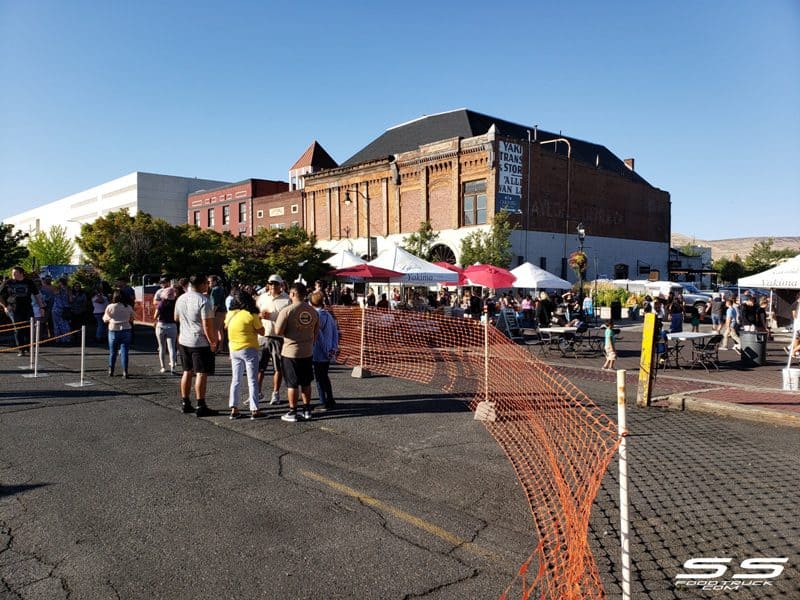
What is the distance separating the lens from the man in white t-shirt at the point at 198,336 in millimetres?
7734

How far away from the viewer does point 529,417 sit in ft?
25.0

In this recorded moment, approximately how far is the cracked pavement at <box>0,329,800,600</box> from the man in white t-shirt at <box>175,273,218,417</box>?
1.56 ft

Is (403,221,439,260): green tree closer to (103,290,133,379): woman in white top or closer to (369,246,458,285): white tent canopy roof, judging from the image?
(369,246,458,285): white tent canopy roof

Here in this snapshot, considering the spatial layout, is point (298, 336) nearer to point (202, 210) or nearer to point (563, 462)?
point (563, 462)

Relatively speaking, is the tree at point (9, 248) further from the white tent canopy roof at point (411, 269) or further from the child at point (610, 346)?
the child at point (610, 346)

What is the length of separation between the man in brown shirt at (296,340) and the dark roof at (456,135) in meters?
34.2

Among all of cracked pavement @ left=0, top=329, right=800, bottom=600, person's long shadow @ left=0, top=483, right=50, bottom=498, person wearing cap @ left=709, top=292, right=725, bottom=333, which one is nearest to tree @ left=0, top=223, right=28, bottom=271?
cracked pavement @ left=0, top=329, right=800, bottom=600

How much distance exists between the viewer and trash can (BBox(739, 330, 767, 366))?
13.8m

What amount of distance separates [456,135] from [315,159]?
20.1m

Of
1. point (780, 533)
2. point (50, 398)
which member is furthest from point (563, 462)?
point (50, 398)

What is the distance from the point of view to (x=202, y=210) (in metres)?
65.9

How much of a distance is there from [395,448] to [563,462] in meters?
1.84

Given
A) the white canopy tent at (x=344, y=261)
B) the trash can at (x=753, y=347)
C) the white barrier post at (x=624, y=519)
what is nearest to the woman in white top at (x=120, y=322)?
the white canopy tent at (x=344, y=261)

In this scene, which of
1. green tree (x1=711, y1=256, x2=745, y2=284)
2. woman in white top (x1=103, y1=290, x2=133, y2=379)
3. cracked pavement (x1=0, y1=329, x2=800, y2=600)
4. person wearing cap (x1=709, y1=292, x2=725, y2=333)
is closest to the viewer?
cracked pavement (x1=0, y1=329, x2=800, y2=600)
